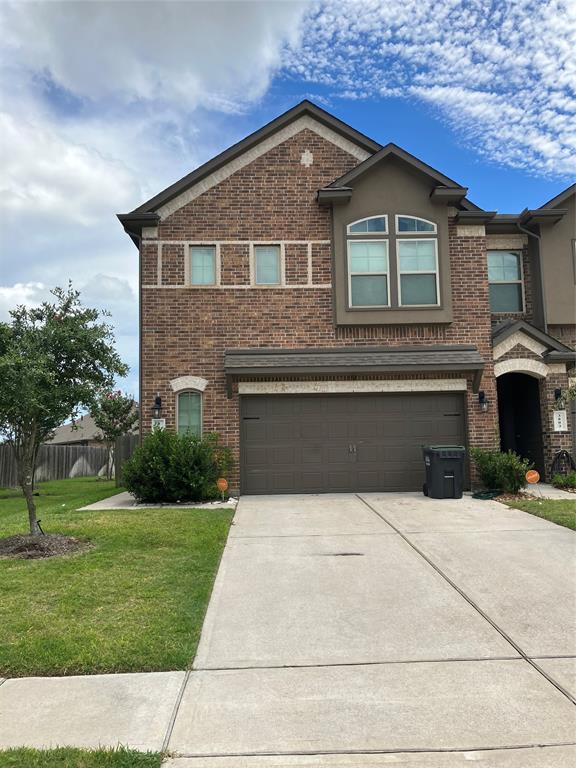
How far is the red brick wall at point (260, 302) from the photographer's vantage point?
13.9 metres

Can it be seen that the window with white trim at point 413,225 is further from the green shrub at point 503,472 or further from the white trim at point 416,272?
the green shrub at point 503,472

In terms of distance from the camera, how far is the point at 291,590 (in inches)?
252

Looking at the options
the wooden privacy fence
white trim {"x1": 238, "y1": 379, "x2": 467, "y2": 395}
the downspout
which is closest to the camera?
white trim {"x1": 238, "y1": 379, "x2": 467, "y2": 395}

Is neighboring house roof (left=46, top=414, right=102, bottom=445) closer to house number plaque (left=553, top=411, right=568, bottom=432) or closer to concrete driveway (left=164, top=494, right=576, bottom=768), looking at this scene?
house number plaque (left=553, top=411, right=568, bottom=432)

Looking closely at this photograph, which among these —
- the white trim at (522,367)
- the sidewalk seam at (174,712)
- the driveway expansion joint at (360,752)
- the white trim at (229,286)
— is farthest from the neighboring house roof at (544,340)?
the driveway expansion joint at (360,752)

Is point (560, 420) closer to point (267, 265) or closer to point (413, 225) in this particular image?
point (413, 225)

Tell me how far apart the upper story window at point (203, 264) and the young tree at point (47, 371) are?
553 cm

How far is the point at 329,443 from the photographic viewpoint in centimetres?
1392

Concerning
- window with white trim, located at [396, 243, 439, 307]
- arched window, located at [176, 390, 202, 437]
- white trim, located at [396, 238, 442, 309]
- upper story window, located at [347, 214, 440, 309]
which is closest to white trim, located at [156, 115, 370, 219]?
upper story window, located at [347, 214, 440, 309]

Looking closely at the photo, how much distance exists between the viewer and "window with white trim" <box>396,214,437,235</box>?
14.4 m

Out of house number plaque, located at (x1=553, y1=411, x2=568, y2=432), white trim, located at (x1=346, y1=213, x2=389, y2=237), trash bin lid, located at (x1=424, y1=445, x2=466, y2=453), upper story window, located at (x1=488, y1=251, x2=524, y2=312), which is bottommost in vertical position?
trash bin lid, located at (x1=424, y1=445, x2=466, y2=453)

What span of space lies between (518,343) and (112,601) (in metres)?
11.6

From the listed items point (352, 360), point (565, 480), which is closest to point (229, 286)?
point (352, 360)

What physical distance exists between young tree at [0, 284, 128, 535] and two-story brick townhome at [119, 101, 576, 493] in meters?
4.84
